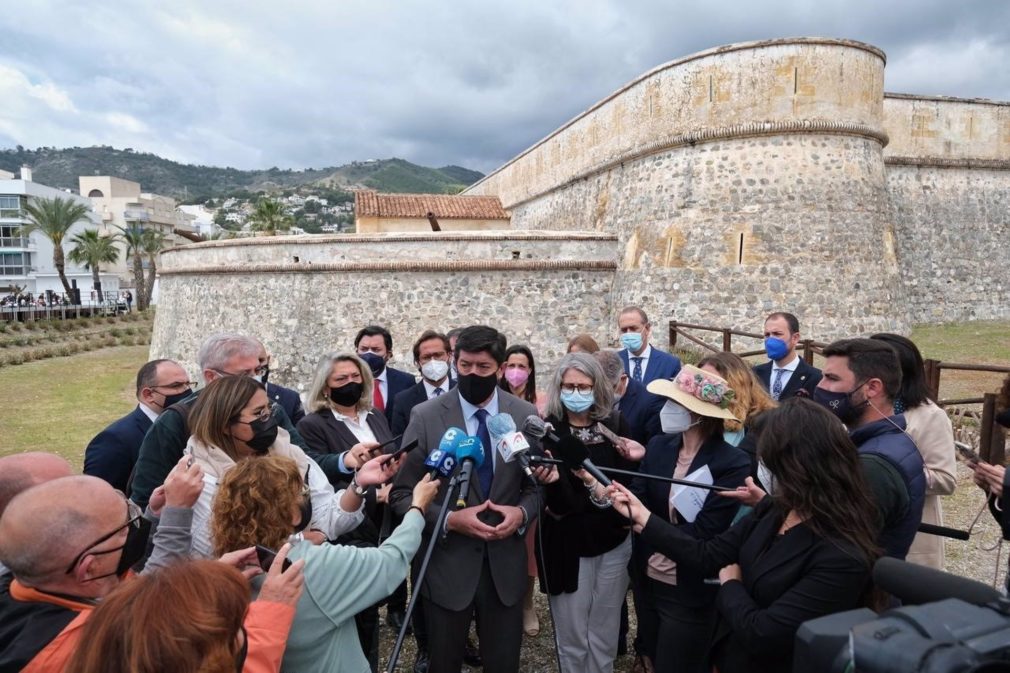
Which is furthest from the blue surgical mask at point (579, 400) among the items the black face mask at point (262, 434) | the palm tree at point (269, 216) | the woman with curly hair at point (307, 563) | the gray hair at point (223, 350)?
Answer: the palm tree at point (269, 216)

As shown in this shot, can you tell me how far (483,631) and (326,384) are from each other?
5.75ft

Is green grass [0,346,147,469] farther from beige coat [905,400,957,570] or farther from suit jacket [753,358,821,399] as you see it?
beige coat [905,400,957,570]

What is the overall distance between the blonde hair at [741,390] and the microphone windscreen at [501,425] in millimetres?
1269

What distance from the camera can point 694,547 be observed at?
7.77 ft

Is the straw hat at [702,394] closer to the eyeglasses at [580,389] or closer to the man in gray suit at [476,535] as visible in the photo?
the eyeglasses at [580,389]

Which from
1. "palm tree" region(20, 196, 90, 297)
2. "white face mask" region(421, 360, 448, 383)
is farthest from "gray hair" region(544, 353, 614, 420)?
"palm tree" region(20, 196, 90, 297)

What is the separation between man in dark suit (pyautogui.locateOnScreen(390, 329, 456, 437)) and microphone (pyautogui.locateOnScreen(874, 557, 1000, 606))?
3.41 metres

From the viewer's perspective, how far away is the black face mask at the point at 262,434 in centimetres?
262

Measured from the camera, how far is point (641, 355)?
5574 millimetres

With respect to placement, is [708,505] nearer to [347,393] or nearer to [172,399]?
[347,393]

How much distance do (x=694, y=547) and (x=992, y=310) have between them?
20035 mm

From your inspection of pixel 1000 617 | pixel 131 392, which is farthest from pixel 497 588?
pixel 131 392

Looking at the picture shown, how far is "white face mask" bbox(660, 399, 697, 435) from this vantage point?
9.18ft

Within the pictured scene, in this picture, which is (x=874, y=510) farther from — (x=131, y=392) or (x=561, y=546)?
(x=131, y=392)
